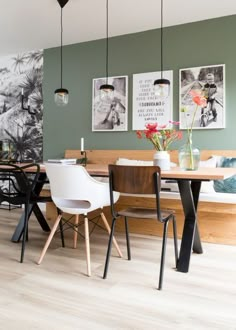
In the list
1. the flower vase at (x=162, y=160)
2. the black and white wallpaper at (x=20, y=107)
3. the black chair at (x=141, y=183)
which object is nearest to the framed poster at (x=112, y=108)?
the black and white wallpaper at (x=20, y=107)

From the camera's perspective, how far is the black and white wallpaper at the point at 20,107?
503 centimetres

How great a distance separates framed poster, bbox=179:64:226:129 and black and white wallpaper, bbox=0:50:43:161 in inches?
90.0

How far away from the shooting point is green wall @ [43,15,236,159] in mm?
3779

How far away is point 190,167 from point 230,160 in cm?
123

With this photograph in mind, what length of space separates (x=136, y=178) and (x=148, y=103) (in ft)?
7.51

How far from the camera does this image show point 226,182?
11.0 ft

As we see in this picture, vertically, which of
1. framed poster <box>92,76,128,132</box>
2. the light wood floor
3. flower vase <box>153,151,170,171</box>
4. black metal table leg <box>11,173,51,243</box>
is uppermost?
framed poster <box>92,76,128,132</box>

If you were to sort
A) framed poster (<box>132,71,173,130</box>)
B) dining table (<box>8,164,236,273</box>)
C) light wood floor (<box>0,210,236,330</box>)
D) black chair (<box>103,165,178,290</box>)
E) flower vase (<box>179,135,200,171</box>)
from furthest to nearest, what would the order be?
1. framed poster (<box>132,71,173,130</box>)
2. flower vase (<box>179,135,200,171</box>)
3. dining table (<box>8,164,236,273</box>)
4. black chair (<box>103,165,178,290</box>)
5. light wood floor (<box>0,210,236,330</box>)

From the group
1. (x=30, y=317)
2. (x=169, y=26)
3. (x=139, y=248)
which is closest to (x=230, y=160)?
(x=139, y=248)

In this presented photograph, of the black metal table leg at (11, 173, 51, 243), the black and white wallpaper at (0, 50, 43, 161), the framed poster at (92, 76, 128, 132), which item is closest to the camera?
the black metal table leg at (11, 173, 51, 243)

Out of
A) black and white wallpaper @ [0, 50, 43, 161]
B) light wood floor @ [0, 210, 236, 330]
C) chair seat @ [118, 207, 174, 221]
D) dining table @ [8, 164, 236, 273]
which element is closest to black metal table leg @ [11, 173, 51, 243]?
light wood floor @ [0, 210, 236, 330]

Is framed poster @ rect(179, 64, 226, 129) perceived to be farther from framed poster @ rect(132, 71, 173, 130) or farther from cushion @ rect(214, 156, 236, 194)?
cushion @ rect(214, 156, 236, 194)

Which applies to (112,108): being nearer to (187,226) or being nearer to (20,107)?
(20,107)

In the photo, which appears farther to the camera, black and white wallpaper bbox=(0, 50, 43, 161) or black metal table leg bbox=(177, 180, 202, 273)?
black and white wallpaper bbox=(0, 50, 43, 161)
